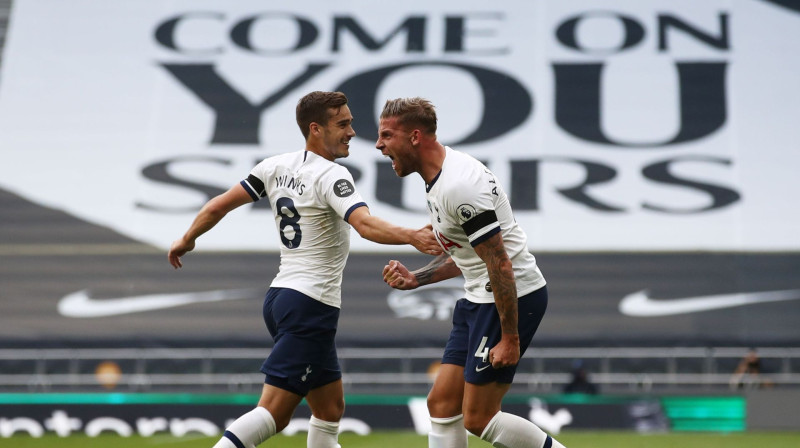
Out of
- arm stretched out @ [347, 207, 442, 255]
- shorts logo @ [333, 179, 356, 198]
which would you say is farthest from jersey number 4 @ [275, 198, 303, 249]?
arm stretched out @ [347, 207, 442, 255]

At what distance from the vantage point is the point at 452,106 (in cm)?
2273

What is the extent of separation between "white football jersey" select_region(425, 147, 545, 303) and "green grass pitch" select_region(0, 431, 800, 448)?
4394mm

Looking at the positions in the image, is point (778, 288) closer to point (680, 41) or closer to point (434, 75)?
point (680, 41)

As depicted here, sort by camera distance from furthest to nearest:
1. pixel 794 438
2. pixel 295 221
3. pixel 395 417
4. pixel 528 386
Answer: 1. pixel 528 386
2. pixel 395 417
3. pixel 794 438
4. pixel 295 221

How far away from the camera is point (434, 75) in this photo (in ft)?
75.1

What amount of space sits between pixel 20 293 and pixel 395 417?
11724 mm

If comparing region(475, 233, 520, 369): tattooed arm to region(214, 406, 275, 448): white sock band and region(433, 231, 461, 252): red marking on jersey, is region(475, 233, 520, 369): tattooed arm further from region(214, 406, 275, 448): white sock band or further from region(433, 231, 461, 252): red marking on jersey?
region(214, 406, 275, 448): white sock band

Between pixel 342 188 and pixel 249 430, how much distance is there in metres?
1.32

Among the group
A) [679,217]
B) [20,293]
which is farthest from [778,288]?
[20,293]

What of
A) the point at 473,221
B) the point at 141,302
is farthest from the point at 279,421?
the point at 141,302

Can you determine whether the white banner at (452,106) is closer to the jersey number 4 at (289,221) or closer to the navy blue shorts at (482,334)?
the jersey number 4 at (289,221)

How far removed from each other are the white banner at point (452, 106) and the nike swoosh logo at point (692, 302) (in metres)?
1.03

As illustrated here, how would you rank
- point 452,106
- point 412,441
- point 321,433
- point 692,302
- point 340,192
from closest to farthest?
point 340,192, point 321,433, point 412,441, point 692,302, point 452,106

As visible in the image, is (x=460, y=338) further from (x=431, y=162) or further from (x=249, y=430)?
(x=249, y=430)
